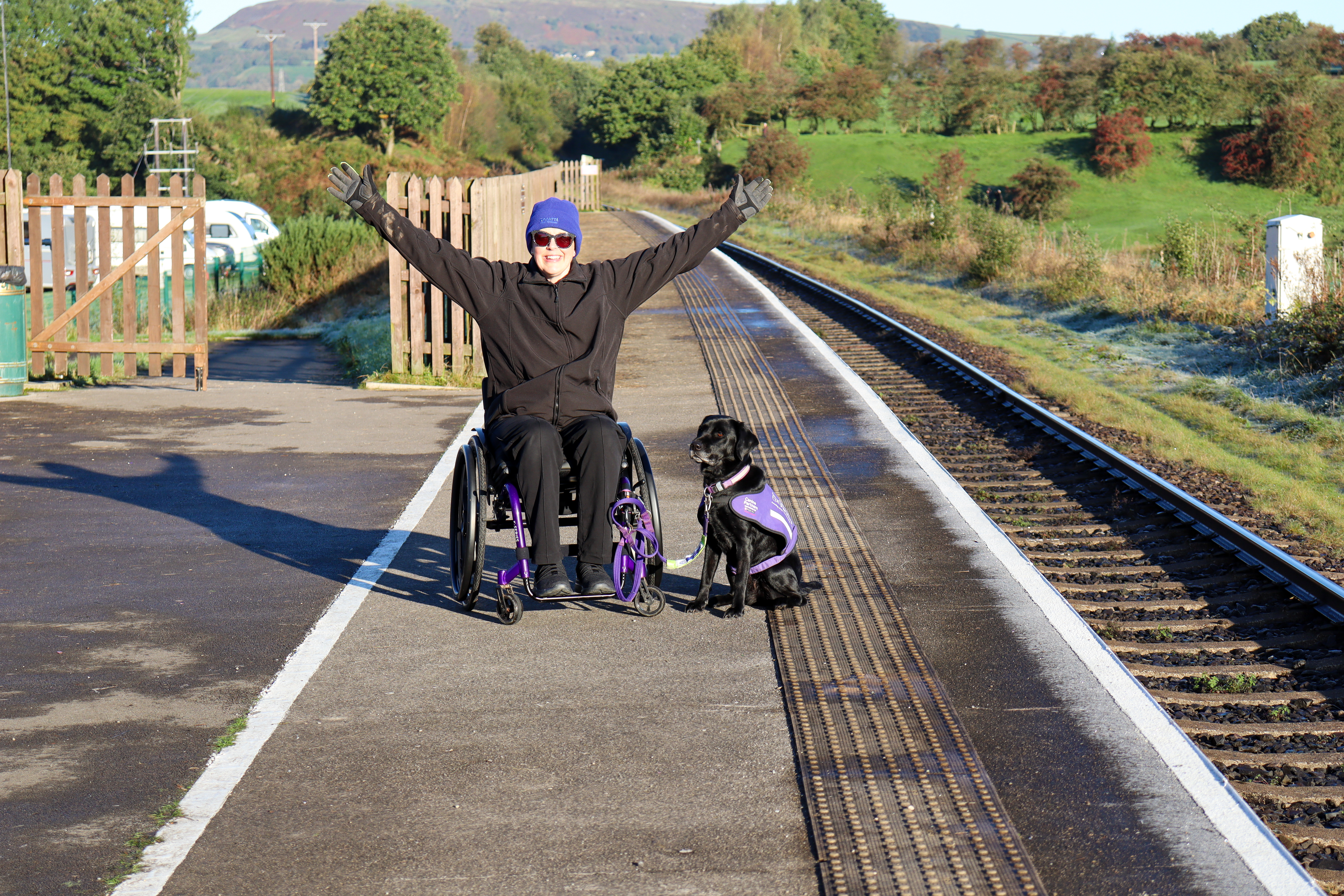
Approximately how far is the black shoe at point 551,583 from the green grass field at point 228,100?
296 ft

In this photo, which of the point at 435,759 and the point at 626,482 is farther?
the point at 626,482

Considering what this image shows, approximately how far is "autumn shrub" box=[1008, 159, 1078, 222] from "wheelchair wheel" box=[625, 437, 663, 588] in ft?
211

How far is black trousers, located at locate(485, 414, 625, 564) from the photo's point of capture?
18.2ft

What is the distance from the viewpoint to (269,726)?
4.64 meters

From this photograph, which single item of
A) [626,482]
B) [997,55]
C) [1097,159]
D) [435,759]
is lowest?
[435,759]

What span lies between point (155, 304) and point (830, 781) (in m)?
10.6

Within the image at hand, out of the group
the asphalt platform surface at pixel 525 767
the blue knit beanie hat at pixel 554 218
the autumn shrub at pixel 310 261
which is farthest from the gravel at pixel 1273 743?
the autumn shrub at pixel 310 261

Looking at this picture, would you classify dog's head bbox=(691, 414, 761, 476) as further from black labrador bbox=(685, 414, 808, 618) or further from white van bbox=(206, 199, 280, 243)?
white van bbox=(206, 199, 280, 243)

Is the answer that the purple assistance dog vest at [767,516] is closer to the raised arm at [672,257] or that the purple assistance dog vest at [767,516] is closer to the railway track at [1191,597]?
the raised arm at [672,257]

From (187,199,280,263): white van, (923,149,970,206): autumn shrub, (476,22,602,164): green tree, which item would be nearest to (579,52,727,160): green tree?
(476,22,602,164): green tree

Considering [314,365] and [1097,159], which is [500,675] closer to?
[314,365]

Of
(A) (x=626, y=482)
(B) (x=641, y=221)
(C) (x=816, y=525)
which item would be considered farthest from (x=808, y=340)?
(B) (x=641, y=221)

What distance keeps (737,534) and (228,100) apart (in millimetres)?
135343

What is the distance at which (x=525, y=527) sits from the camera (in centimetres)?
564
